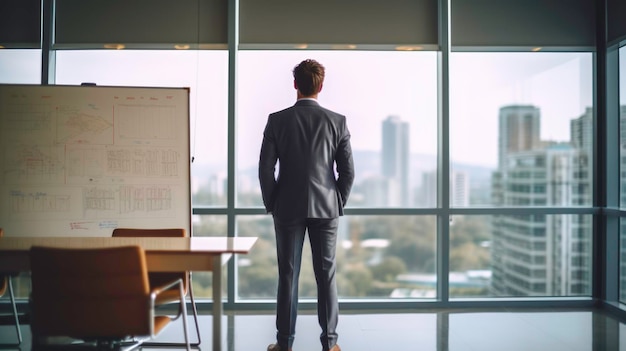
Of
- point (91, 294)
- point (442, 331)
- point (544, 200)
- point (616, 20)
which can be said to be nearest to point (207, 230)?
point (442, 331)

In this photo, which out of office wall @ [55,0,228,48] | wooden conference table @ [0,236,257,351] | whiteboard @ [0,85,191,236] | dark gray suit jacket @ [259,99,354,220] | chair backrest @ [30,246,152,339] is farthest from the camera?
office wall @ [55,0,228,48]

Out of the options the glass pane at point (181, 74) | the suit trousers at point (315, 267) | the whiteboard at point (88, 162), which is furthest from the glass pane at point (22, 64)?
the suit trousers at point (315, 267)

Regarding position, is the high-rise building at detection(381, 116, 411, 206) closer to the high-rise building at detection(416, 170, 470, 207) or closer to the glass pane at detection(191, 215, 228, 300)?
the high-rise building at detection(416, 170, 470, 207)

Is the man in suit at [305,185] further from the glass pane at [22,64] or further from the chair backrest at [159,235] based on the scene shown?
the glass pane at [22,64]

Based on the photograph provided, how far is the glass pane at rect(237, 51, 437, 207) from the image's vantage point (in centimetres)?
440

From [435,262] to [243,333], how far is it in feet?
5.83

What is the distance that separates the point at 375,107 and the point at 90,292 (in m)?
Answer: 2.90

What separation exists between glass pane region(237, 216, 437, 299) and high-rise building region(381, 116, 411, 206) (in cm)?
37

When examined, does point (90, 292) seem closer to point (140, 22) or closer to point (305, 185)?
point (305, 185)

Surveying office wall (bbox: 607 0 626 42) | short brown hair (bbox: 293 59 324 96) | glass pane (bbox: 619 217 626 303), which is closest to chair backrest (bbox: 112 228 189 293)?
short brown hair (bbox: 293 59 324 96)

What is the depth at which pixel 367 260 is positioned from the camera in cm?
444

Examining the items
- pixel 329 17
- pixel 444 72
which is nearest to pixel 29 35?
pixel 329 17

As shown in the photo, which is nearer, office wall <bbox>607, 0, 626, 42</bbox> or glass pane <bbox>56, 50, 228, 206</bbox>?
office wall <bbox>607, 0, 626, 42</bbox>

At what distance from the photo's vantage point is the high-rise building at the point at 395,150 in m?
4.42
